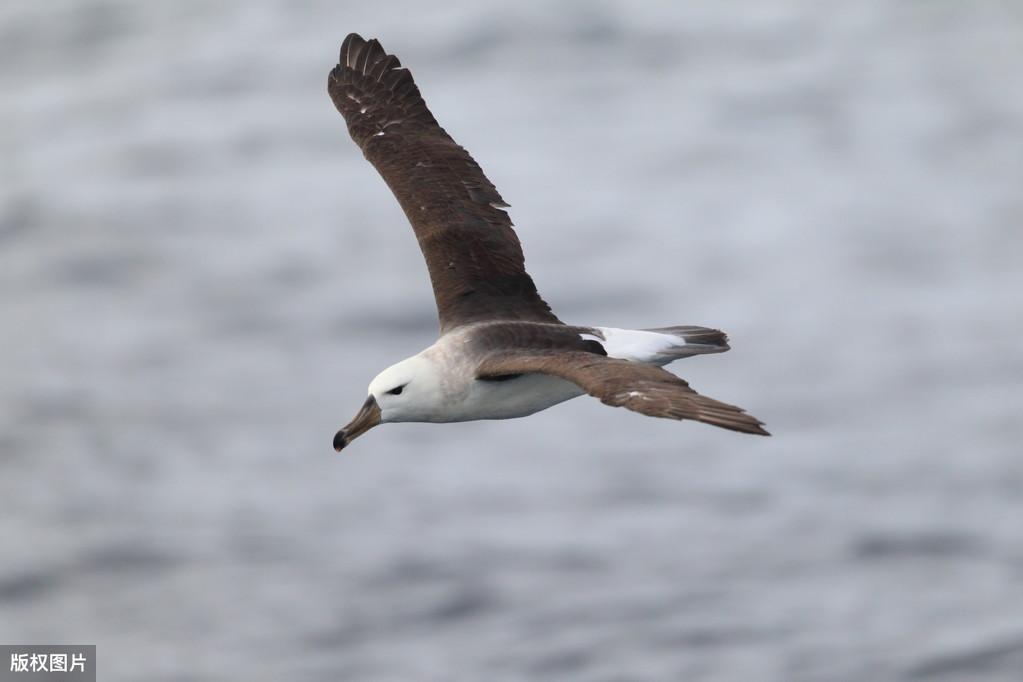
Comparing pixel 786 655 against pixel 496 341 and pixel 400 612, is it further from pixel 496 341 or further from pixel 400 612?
pixel 496 341

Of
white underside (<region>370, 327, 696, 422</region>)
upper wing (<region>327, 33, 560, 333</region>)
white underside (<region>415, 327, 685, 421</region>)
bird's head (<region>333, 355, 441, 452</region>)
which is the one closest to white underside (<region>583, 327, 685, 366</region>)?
white underside (<region>415, 327, 685, 421</region>)

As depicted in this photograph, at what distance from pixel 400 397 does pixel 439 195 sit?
9.51ft

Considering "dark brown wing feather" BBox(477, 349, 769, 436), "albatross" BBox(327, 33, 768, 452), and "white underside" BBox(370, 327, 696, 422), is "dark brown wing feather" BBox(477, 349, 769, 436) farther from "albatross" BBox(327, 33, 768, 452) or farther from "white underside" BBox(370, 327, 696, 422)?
"white underside" BBox(370, 327, 696, 422)

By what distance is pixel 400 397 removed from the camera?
1488cm

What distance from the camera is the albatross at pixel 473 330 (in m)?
13.7

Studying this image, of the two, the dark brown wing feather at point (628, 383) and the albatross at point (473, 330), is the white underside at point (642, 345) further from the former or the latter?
the dark brown wing feather at point (628, 383)

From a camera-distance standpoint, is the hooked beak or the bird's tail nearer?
the hooked beak

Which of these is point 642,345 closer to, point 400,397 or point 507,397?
point 507,397

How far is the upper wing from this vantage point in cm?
1667

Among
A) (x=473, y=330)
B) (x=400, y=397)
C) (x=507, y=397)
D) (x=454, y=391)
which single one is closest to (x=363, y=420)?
(x=400, y=397)

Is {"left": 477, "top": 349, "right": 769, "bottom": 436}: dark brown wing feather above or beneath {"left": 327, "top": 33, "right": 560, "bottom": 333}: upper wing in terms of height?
beneath

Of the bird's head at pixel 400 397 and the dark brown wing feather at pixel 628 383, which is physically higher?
the bird's head at pixel 400 397

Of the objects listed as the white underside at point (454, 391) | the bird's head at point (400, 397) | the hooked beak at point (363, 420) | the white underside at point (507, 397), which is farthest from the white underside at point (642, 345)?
the hooked beak at point (363, 420)

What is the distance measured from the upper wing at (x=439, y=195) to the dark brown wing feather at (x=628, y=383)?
1859mm
